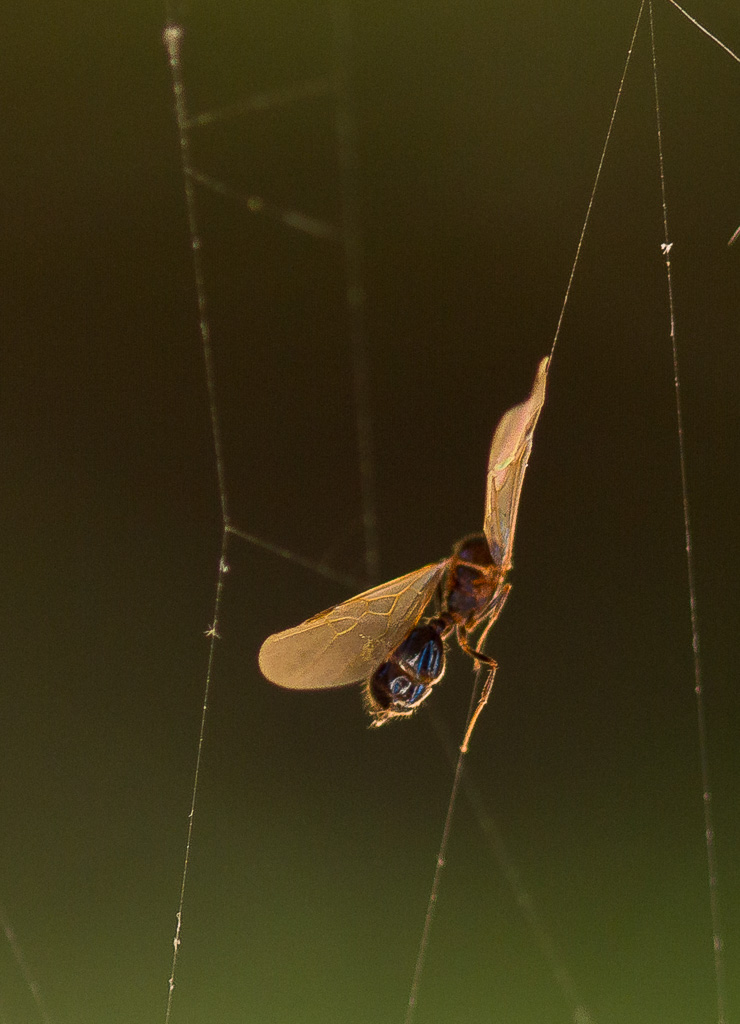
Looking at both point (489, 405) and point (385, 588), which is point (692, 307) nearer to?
point (489, 405)

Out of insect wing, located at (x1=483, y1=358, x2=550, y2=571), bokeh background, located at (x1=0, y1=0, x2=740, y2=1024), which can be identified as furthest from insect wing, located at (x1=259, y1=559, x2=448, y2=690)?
bokeh background, located at (x1=0, y1=0, x2=740, y2=1024)

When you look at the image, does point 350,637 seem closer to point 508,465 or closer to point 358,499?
point 508,465

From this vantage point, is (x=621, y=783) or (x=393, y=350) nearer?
(x=393, y=350)

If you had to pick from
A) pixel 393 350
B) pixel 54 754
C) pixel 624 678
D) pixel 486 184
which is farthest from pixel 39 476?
pixel 624 678

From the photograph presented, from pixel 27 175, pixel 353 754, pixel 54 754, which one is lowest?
pixel 353 754

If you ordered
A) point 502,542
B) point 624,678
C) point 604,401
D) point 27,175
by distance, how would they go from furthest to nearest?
point 624,678
point 604,401
point 27,175
point 502,542

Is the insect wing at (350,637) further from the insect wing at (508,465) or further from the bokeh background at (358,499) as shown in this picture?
the bokeh background at (358,499)

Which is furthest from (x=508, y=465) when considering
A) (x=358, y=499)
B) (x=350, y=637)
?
(x=358, y=499)
